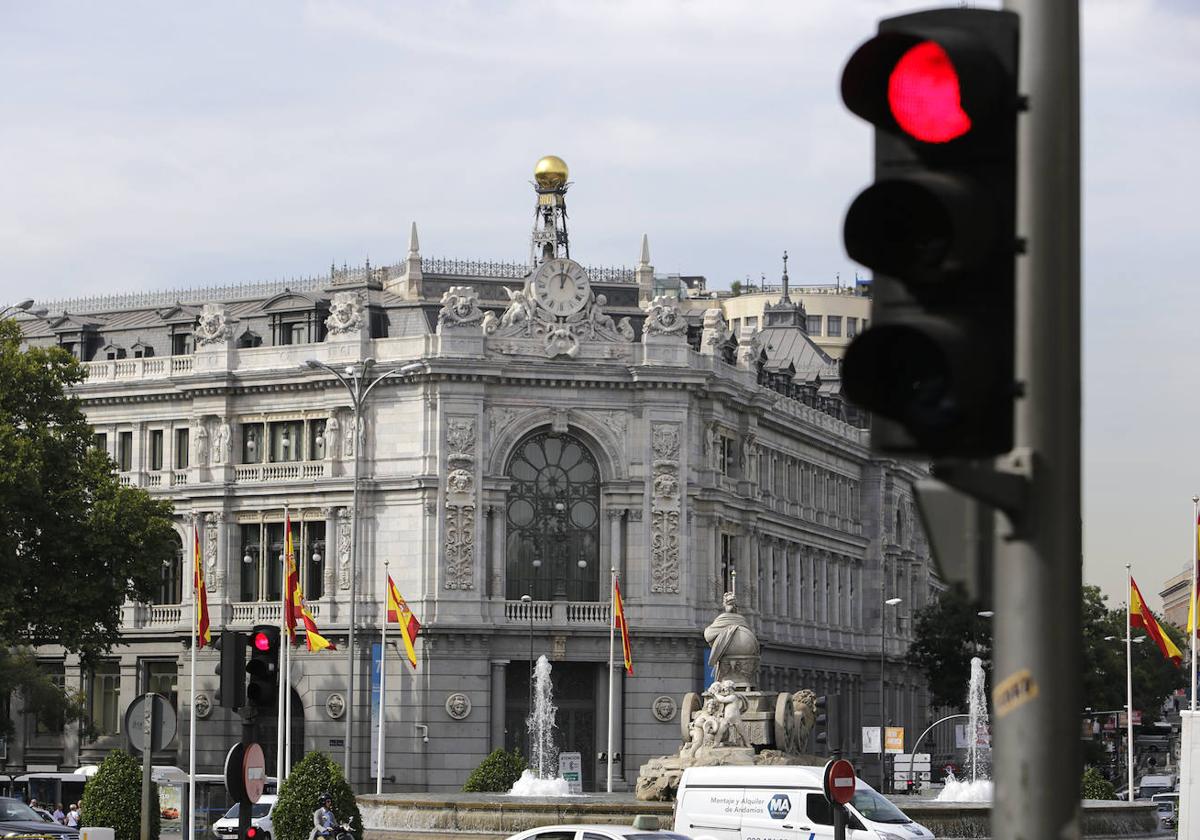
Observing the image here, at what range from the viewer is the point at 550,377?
282 ft

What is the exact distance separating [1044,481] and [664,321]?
80307mm

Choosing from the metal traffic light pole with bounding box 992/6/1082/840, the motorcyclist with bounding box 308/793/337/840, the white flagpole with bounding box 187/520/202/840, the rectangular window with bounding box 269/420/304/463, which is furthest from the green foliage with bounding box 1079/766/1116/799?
the metal traffic light pole with bounding box 992/6/1082/840

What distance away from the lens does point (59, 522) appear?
244 ft

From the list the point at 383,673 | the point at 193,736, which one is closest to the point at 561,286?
the point at 383,673

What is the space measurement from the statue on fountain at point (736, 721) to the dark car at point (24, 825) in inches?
470

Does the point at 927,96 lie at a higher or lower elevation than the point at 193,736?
higher

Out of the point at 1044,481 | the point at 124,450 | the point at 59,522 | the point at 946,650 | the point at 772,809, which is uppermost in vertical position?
the point at 124,450

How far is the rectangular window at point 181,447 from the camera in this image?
302ft

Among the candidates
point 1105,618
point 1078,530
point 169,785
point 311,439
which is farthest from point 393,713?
point 1078,530

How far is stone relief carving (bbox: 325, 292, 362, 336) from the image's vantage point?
87.4m

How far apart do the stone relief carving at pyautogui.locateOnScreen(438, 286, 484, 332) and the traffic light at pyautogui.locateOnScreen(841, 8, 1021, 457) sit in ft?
257

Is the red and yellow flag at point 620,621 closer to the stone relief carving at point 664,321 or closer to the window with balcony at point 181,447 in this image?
the stone relief carving at point 664,321

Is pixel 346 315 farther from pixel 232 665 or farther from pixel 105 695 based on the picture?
pixel 232 665

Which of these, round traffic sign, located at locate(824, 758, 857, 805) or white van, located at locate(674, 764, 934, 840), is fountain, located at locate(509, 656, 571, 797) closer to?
white van, located at locate(674, 764, 934, 840)
